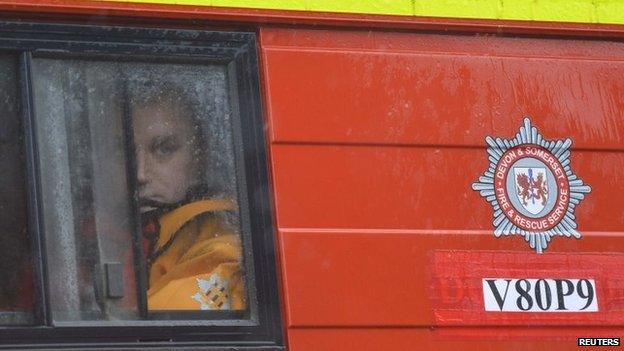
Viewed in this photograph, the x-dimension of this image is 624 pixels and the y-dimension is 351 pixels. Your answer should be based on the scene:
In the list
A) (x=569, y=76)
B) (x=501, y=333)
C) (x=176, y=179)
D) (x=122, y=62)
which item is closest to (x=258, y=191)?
(x=176, y=179)

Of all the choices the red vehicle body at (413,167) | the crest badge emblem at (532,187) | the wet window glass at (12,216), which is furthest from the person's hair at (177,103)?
the crest badge emblem at (532,187)

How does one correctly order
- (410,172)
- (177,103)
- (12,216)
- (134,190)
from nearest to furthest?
(12,216) → (134,190) → (177,103) → (410,172)

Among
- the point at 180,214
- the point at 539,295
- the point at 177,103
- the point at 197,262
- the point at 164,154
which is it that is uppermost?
the point at 177,103

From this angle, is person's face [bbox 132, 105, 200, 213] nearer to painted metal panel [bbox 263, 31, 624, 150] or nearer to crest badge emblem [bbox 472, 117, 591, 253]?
painted metal panel [bbox 263, 31, 624, 150]

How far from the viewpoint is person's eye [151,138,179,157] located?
13.5ft

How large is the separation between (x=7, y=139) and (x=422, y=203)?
1.14m

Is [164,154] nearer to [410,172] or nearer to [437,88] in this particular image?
[410,172]

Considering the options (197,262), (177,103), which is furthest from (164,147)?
(197,262)

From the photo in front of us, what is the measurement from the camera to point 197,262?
407 centimetres

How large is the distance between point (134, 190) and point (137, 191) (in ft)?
0.04

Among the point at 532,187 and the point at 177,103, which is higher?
the point at 177,103

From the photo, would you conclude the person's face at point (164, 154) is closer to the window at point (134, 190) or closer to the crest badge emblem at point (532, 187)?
the window at point (134, 190)

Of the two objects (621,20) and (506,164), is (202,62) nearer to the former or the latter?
(506,164)

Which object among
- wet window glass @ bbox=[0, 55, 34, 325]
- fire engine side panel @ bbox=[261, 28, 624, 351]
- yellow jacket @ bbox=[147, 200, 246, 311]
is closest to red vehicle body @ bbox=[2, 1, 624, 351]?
fire engine side panel @ bbox=[261, 28, 624, 351]
